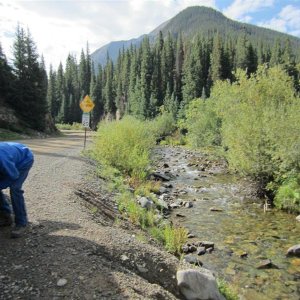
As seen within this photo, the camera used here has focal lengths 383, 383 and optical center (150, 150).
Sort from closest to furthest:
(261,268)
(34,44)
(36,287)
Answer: (36,287) → (261,268) → (34,44)

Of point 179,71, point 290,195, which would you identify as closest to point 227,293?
point 290,195

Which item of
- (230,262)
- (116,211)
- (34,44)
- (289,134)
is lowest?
(230,262)

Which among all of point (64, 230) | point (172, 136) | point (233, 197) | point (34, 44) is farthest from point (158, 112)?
Result: point (64, 230)

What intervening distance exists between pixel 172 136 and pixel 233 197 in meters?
50.6

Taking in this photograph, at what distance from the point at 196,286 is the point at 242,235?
7345 millimetres

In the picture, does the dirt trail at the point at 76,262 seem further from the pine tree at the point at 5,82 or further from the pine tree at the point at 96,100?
the pine tree at the point at 96,100

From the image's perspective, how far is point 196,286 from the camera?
287 inches

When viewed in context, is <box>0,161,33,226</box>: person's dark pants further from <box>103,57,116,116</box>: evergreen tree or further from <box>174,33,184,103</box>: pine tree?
<box>103,57,116,116</box>: evergreen tree

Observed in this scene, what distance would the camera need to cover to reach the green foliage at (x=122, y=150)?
21094 mm

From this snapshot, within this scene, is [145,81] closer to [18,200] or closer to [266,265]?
[266,265]

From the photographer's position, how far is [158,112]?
9269cm

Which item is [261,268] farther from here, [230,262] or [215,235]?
[215,235]

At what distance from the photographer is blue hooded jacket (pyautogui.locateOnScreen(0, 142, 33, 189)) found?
656 cm

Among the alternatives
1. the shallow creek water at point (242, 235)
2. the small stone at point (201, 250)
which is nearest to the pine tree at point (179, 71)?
the shallow creek water at point (242, 235)
